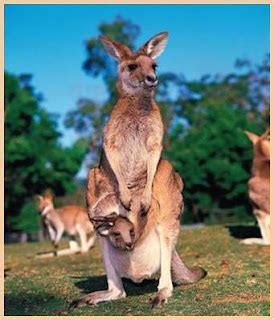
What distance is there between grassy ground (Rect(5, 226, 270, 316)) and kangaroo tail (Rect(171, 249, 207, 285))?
0.07 metres

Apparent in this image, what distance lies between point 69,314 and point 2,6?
2124 millimetres

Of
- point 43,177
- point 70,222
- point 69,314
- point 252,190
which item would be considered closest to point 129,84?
point 69,314

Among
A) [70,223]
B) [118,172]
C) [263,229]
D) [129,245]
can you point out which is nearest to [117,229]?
[129,245]

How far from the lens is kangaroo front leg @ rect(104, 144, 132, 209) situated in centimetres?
423

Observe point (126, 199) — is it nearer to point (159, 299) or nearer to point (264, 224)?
point (159, 299)

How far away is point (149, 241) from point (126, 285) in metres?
0.97

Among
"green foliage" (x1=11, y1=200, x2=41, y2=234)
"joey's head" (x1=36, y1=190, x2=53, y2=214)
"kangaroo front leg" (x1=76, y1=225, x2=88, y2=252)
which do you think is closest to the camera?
"kangaroo front leg" (x1=76, y1=225, x2=88, y2=252)

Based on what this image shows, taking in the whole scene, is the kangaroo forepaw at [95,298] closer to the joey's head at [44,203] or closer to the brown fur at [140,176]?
the brown fur at [140,176]

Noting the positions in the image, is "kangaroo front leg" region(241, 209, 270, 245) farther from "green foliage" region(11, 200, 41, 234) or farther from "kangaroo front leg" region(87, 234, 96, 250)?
"green foliage" region(11, 200, 41, 234)

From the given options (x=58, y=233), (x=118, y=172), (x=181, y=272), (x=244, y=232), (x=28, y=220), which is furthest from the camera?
(x=28, y=220)

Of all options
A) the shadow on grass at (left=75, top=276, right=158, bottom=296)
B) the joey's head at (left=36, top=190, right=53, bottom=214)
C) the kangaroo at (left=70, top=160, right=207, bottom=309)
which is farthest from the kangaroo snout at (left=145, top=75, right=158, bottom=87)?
the joey's head at (left=36, top=190, right=53, bottom=214)

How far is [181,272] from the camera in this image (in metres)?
4.81

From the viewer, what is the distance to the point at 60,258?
8891 mm

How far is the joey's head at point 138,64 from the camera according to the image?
164 inches
